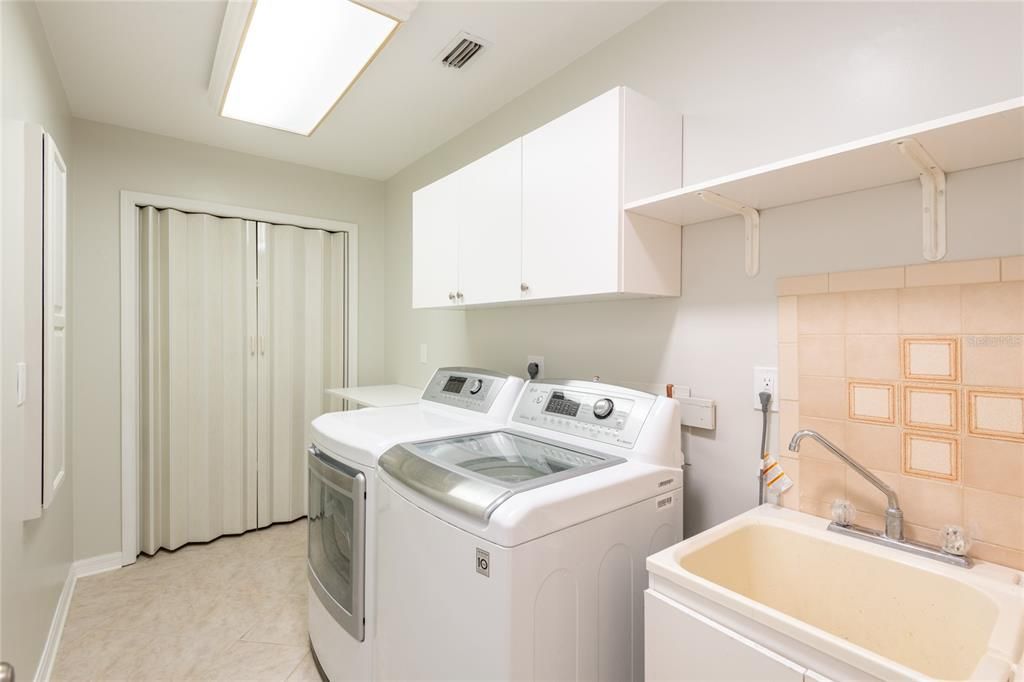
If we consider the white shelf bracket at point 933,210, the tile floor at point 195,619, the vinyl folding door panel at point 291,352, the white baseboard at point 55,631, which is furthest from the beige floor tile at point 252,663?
the white shelf bracket at point 933,210

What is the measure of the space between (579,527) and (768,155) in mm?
1201

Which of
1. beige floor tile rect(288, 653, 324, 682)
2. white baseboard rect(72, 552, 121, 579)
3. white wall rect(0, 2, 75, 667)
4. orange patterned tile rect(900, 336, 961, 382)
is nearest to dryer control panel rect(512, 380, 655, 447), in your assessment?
orange patterned tile rect(900, 336, 961, 382)

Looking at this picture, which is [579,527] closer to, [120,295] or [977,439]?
[977,439]

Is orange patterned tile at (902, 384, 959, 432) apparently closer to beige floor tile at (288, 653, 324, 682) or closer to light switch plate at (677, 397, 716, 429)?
light switch plate at (677, 397, 716, 429)

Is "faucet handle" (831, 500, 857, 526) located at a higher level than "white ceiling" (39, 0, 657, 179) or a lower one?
lower

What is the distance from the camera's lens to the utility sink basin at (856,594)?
816mm

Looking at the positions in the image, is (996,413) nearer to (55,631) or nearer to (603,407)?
(603,407)

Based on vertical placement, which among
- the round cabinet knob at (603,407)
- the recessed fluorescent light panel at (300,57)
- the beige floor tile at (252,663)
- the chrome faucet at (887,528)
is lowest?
the beige floor tile at (252,663)

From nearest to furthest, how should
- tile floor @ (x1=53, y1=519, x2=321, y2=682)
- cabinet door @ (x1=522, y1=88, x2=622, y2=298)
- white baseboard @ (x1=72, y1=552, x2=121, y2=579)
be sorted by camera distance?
cabinet door @ (x1=522, y1=88, x2=622, y2=298)
tile floor @ (x1=53, y1=519, x2=321, y2=682)
white baseboard @ (x1=72, y1=552, x2=121, y2=579)

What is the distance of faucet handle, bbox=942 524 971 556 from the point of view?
1062 mm

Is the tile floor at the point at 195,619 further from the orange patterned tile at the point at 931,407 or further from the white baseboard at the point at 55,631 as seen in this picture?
the orange patterned tile at the point at 931,407

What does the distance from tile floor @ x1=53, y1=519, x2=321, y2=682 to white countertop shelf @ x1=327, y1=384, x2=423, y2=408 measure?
38.4 inches

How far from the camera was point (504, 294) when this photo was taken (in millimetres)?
1908

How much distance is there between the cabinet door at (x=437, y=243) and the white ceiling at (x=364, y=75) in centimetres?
50
